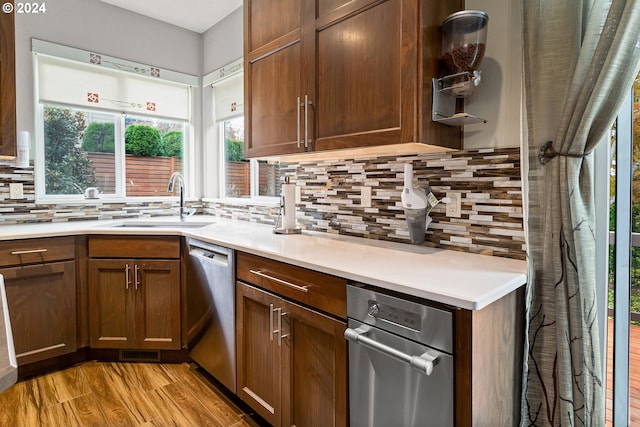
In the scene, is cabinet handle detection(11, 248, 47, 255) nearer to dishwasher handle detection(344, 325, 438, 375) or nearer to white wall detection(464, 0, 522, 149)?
dishwasher handle detection(344, 325, 438, 375)

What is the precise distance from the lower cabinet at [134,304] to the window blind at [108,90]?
1387 mm

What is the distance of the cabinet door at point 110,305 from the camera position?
2.44 m

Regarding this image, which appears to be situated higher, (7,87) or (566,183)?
(7,87)

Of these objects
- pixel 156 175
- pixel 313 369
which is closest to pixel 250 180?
pixel 156 175

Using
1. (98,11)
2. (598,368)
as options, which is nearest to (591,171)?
(598,368)

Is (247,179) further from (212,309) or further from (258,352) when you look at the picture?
(258,352)

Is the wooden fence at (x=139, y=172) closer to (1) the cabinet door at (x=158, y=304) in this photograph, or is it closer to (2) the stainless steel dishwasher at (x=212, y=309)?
(1) the cabinet door at (x=158, y=304)

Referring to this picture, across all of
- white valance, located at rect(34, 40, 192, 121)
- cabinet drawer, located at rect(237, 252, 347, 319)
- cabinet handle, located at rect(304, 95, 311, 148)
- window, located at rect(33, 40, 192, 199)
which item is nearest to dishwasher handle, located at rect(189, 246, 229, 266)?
cabinet drawer, located at rect(237, 252, 347, 319)

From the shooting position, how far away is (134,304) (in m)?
2.44

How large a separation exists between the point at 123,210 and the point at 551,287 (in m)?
3.13

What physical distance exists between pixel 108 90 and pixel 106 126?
0.97ft

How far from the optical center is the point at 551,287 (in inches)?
51.4

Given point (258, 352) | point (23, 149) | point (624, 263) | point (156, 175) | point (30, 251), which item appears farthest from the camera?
point (156, 175)

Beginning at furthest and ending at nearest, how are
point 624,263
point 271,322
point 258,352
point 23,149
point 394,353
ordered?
point 23,149 → point 258,352 → point 271,322 → point 624,263 → point 394,353
